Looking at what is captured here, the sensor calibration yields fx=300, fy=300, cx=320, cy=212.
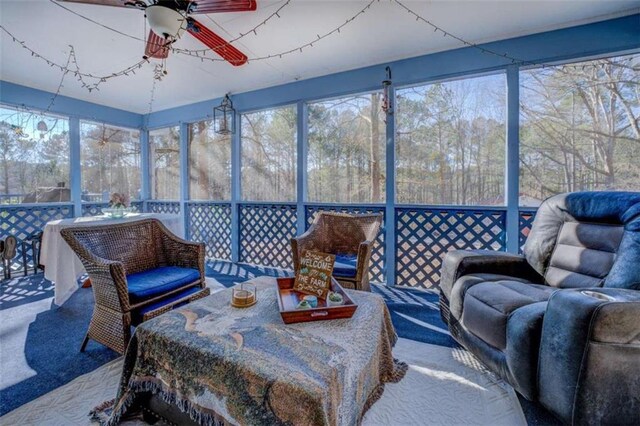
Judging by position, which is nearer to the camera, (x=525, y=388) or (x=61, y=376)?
(x=525, y=388)

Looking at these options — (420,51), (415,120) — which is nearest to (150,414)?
(415,120)

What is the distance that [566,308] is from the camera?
121 centimetres

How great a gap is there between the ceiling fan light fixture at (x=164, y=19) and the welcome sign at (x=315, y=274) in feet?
5.11

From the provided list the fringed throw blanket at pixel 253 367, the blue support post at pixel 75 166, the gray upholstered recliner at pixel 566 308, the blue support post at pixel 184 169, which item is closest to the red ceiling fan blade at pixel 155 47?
the fringed throw blanket at pixel 253 367

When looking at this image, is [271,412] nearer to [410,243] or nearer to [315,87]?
[410,243]

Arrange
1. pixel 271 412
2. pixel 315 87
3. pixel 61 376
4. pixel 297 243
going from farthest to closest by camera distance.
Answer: pixel 315 87 → pixel 297 243 → pixel 61 376 → pixel 271 412

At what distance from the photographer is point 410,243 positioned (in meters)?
3.47

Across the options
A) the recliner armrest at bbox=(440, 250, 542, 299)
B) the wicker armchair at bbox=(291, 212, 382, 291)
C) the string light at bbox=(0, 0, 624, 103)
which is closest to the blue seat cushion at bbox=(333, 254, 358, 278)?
the wicker armchair at bbox=(291, 212, 382, 291)

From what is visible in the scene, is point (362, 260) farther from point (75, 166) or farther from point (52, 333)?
point (75, 166)

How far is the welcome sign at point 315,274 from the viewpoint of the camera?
1.61 m

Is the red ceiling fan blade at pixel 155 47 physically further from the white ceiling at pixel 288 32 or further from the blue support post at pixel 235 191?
the blue support post at pixel 235 191

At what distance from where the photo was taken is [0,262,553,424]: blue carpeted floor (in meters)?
1.68

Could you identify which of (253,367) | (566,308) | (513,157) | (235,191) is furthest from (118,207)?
(513,157)

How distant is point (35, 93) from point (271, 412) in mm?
5463
